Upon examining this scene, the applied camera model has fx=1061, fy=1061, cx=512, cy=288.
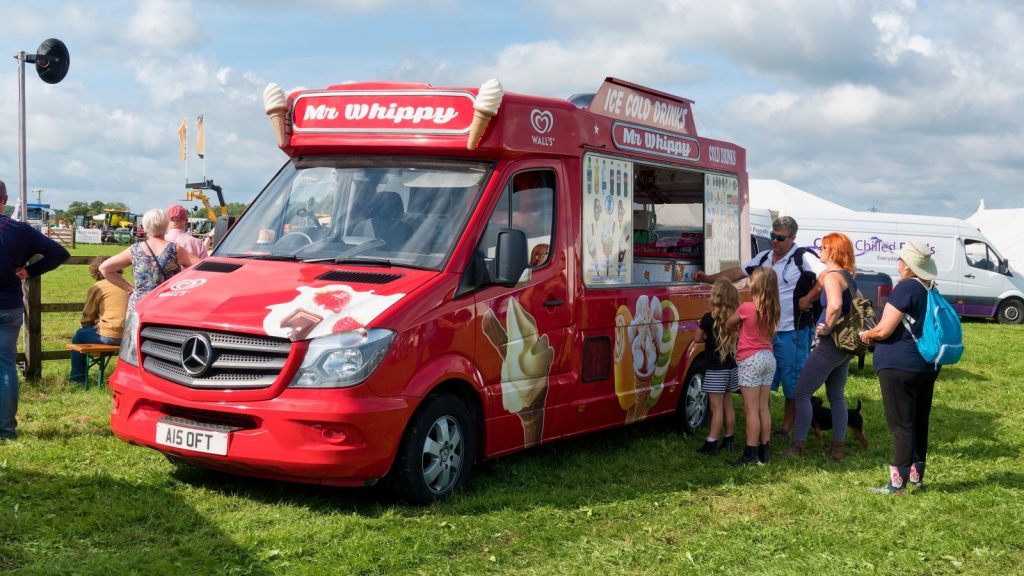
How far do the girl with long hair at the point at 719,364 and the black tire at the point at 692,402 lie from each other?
2.14ft

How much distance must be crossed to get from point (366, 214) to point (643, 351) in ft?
9.32

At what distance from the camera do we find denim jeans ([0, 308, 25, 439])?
791 centimetres

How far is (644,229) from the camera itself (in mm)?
9023

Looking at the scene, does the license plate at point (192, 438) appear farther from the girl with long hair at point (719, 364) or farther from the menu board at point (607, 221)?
the girl with long hair at point (719, 364)

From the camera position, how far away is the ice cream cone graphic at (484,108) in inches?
266

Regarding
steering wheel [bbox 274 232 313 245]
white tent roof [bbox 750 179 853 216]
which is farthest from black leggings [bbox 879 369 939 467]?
white tent roof [bbox 750 179 853 216]

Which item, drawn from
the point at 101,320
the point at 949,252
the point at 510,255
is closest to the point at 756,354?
the point at 510,255

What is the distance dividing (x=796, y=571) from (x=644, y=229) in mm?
4028

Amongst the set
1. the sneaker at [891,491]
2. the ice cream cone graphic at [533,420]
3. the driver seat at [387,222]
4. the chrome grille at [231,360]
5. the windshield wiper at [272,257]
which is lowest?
the sneaker at [891,491]

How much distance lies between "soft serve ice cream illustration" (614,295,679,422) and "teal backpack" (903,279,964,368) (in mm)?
2150

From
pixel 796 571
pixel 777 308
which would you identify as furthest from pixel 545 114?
pixel 796 571

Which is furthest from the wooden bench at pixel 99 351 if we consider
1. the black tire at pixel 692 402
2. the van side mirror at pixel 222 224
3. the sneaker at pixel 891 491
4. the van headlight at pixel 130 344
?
the sneaker at pixel 891 491

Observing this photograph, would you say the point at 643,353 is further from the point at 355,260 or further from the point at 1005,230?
the point at 1005,230

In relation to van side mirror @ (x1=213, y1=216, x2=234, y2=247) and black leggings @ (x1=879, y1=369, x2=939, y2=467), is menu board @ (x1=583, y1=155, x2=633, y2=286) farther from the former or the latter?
van side mirror @ (x1=213, y1=216, x2=234, y2=247)
